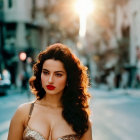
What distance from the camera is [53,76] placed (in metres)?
2.62

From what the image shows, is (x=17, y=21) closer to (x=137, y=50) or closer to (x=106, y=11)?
(x=137, y=50)

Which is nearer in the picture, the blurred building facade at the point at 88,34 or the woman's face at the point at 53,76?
the woman's face at the point at 53,76

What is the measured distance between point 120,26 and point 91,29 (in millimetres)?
8475

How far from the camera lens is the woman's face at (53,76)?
258 centimetres

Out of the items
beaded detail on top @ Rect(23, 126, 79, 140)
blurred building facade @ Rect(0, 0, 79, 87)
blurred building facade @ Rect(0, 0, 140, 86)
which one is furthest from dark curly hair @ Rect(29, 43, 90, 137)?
blurred building facade @ Rect(0, 0, 140, 86)

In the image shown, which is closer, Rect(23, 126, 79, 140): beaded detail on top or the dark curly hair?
Rect(23, 126, 79, 140): beaded detail on top

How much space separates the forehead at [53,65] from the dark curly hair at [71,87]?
2cm

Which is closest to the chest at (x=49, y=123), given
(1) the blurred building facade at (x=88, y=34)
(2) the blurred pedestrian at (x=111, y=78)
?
(1) the blurred building facade at (x=88, y=34)

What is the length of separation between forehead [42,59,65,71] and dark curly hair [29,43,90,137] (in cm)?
2

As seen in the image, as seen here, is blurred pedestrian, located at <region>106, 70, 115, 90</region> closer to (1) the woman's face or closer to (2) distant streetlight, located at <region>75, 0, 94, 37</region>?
(2) distant streetlight, located at <region>75, 0, 94, 37</region>

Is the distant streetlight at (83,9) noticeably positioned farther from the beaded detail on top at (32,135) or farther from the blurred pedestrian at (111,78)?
the beaded detail on top at (32,135)

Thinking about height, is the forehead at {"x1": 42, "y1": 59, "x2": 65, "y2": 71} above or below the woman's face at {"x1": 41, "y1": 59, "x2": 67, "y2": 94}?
above

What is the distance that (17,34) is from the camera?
1362 inches

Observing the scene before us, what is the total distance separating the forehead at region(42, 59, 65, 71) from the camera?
2566 mm
